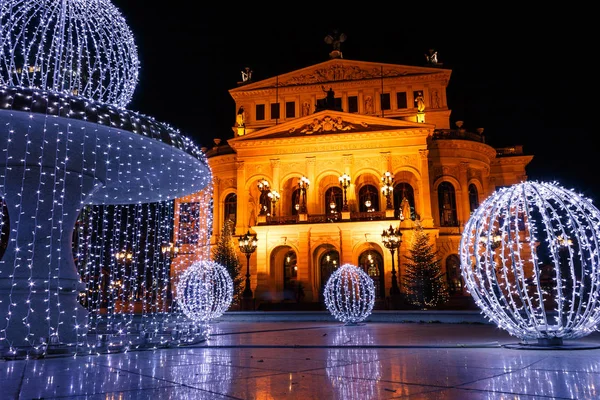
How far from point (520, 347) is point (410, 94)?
118ft

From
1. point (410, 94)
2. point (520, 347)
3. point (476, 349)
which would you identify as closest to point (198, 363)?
point (476, 349)

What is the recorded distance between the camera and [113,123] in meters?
7.79

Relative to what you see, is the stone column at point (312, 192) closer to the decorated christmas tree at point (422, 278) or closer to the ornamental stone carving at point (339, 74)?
the decorated christmas tree at point (422, 278)

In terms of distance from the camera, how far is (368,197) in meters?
38.1

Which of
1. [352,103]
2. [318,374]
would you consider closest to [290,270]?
[352,103]

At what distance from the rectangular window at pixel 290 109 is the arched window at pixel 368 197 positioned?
30.6 ft

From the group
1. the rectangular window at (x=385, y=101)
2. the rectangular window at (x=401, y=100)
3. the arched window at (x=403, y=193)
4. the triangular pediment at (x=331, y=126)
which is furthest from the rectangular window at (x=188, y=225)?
the rectangular window at (x=401, y=100)

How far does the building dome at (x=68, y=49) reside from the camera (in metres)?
8.75

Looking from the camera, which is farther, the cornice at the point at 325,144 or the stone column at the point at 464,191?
the stone column at the point at 464,191

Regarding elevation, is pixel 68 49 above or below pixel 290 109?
below

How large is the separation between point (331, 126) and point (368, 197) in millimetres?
6153

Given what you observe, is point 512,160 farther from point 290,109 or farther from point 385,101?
point 290,109

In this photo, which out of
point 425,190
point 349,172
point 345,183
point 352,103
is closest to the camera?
point 345,183

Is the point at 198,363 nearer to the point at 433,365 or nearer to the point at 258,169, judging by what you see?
the point at 433,365
